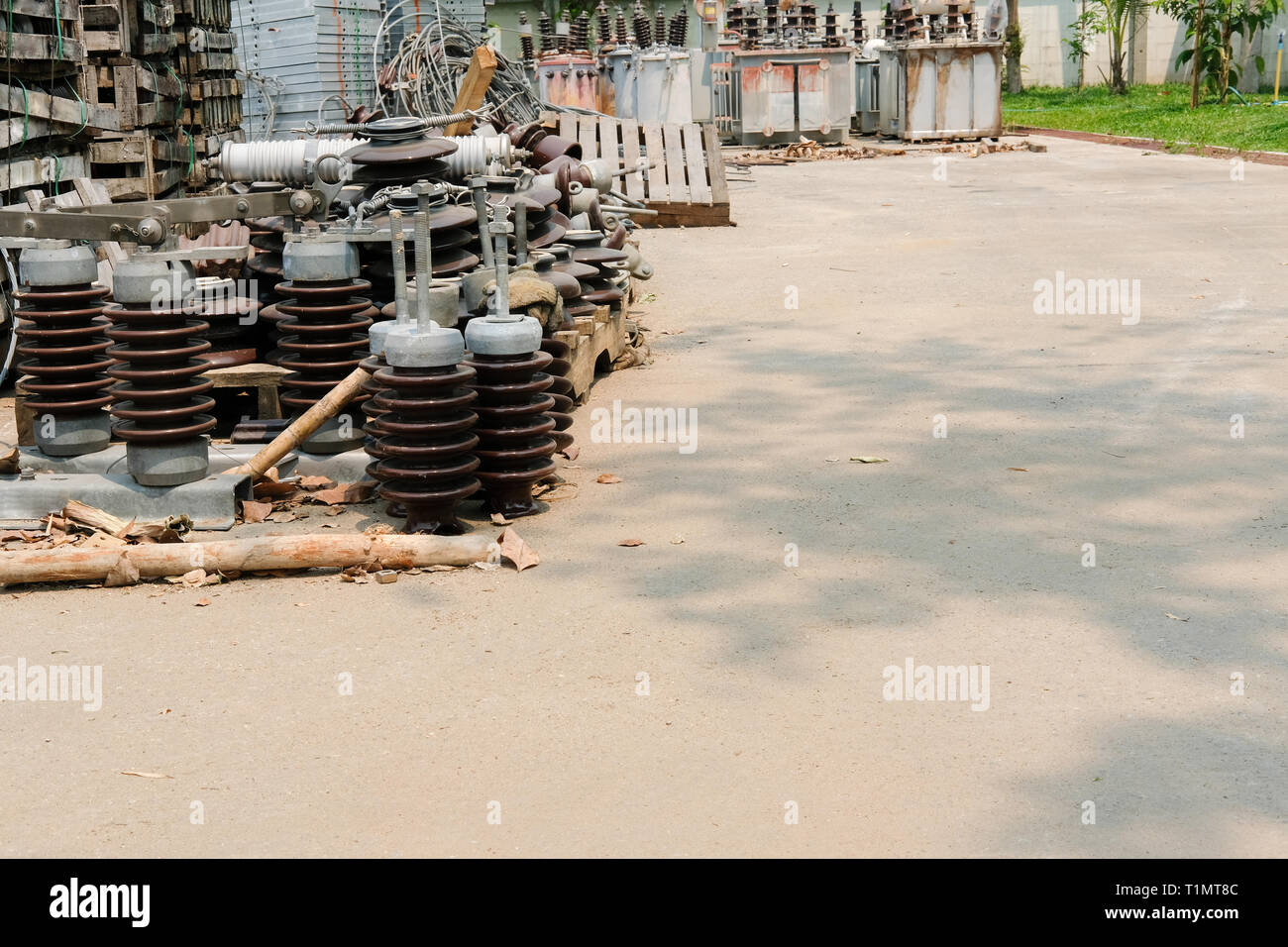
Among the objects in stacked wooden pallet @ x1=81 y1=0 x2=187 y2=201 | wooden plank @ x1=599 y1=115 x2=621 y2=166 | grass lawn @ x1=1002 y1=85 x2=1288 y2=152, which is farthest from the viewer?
grass lawn @ x1=1002 y1=85 x2=1288 y2=152

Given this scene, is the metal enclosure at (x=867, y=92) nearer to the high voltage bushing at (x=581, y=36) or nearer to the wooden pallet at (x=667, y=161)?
the high voltage bushing at (x=581, y=36)

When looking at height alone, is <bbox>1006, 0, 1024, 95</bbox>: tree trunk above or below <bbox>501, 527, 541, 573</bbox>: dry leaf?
above

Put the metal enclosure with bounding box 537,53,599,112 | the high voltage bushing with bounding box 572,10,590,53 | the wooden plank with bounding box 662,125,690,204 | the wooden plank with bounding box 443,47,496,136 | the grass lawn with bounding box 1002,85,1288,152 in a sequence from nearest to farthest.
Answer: the wooden plank with bounding box 443,47,496,136 < the wooden plank with bounding box 662,125,690,204 < the grass lawn with bounding box 1002,85,1288,152 < the metal enclosure with bounding box 537,53,599,112 < the high voltage bushing with bounding box 572,10,590,53

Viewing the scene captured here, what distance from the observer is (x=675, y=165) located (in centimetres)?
1354

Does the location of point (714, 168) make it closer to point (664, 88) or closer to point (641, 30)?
point (664, 88)

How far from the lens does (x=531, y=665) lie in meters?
3.68

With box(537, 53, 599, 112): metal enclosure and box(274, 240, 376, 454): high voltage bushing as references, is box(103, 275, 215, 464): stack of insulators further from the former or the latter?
box(537, 53, 599, 112): metal enclosure

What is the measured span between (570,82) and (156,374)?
19.4 metres

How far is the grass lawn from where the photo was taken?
18.7 meters

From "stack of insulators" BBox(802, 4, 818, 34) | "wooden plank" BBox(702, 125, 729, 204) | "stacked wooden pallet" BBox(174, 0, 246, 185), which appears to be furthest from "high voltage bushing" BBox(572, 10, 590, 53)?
"stacked wooden pallet" BBox(174, 0, 246, 185)

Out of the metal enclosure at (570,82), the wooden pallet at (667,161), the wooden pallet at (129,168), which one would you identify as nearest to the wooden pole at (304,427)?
the wooden pallet at (129,168)

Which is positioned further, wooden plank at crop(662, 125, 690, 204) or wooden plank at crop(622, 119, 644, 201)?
wooden plank at crop(622, 119, 644, 201)

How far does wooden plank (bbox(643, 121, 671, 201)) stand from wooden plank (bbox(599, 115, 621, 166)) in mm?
314
